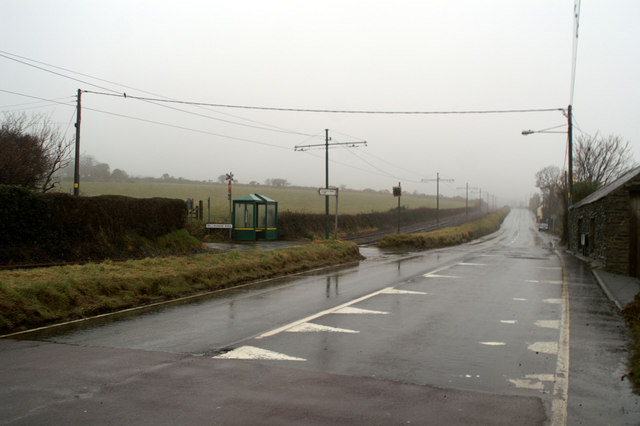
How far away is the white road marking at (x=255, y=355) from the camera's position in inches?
261

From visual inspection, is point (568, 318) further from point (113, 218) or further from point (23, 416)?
point (113, 218)

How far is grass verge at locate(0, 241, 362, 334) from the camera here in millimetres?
8961

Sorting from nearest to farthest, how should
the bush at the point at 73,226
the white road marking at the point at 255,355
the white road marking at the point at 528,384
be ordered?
the white road marking at the point at 528,384
the white road marking at the point at 255,355
the bush at the point at 73,226

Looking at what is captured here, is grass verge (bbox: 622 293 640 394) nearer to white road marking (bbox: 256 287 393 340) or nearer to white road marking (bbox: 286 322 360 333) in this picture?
white road marking (bbox: 286 322 360 333)

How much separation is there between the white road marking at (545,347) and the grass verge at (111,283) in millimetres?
7711

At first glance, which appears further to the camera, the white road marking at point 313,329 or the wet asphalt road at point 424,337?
the white road marking at point 313,329

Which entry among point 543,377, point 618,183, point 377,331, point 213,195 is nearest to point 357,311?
point 377,331

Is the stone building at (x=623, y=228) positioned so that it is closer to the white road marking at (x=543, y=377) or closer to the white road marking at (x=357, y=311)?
the white road marking at (x=357, y=311)

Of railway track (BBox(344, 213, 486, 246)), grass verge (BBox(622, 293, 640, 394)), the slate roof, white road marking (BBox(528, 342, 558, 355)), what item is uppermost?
the slate roof

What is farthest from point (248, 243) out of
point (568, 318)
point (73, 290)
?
point (568, 318)

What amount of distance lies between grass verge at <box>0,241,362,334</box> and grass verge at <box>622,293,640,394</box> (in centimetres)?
881

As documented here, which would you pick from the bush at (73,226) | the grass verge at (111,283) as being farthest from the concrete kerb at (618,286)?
the bush at (73,226)

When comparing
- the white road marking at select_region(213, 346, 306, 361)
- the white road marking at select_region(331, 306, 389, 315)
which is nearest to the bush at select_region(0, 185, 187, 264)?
the white road marking at select_region(331, 306, 389, 315)

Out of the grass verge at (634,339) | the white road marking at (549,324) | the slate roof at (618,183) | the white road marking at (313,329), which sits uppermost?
the slate roof at (618,183)
